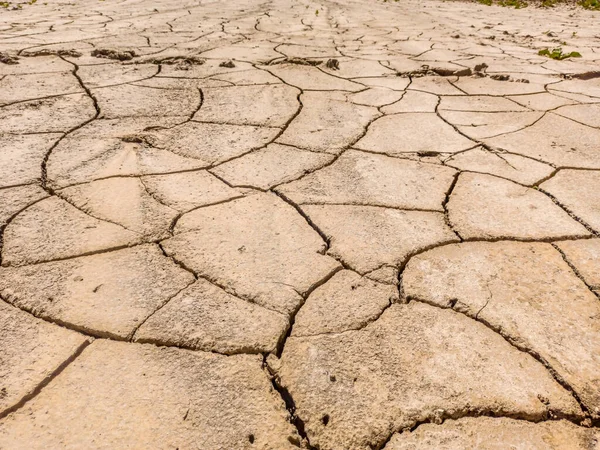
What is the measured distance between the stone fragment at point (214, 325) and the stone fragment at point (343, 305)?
6 cm

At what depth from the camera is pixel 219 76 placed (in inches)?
109

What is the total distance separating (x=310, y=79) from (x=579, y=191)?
170 centimetres

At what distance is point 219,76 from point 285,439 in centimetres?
239

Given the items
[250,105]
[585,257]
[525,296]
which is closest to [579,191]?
[585,257]

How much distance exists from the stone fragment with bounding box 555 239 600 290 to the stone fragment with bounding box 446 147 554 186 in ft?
1.26

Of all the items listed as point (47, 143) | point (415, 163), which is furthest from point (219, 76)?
point (415, 163)

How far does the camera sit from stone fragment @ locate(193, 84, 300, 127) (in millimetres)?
2178

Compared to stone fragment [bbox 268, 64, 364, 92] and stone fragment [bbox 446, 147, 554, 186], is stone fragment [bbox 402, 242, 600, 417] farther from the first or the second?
stone fragment [bbox 268, 64, 364, 92]

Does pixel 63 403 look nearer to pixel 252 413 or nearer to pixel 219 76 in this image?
pixel 252 413

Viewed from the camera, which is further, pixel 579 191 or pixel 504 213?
pixel 579 191

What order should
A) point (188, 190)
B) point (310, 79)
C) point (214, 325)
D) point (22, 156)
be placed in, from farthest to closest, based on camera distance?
point (310, 79), point (22, 156), point (188, 190), point (214, 325)

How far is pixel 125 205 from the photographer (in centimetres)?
150

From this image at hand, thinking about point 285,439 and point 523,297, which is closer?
point 285,439

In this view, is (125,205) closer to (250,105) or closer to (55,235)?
(55,235)
